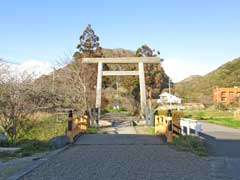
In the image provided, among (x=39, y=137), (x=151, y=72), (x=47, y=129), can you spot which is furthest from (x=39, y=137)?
(x=151, y=72)

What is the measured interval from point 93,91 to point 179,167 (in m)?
19.5

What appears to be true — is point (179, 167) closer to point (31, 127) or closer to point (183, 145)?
point (183, 145)

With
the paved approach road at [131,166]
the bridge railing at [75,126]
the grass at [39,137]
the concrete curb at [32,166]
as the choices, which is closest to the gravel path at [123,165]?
the paved approach road at [131,166]

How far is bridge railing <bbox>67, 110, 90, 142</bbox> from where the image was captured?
12637mm

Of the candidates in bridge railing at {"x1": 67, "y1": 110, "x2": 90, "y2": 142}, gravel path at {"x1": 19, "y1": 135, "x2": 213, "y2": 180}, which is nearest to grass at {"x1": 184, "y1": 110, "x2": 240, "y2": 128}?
bridge railing at {"x1": 67, "y1": 110, "x2": 90, "y2": 142}

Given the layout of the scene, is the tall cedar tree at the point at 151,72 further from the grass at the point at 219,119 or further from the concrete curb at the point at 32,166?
the concrete curb at the point at 32,166

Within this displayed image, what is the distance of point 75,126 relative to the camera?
14.1 metres

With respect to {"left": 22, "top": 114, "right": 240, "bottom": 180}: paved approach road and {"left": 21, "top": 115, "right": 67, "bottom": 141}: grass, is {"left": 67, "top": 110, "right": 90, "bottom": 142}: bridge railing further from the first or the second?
{"left": 22, "top": 114, "right": 240, "bottom": 180}: paved approach road

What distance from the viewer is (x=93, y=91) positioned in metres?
26.7

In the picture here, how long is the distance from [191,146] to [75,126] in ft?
17.3

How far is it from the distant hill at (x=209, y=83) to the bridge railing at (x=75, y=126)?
4368 centimetres

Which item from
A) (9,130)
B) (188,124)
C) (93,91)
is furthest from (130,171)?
(93,91)

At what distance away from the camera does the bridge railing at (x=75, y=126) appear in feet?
41.5

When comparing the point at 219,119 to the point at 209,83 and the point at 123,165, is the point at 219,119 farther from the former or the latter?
the point at 209,83
